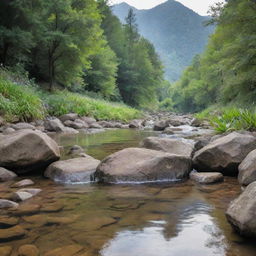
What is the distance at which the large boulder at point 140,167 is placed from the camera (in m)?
4.08

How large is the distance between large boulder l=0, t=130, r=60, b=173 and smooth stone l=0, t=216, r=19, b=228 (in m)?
1.75

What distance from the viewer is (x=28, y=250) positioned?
212cm

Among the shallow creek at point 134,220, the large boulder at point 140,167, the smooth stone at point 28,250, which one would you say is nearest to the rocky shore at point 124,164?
the large boulder at point 140,167

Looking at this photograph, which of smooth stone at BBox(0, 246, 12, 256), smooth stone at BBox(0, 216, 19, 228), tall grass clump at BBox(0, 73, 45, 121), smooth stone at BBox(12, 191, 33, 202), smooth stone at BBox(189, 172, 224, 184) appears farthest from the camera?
tall grass clump at BBox(0, 73, 45, 121)

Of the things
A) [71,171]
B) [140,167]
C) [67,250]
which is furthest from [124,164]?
[67,250]

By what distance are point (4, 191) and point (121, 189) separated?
1371 mm

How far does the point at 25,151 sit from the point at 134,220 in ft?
7.60

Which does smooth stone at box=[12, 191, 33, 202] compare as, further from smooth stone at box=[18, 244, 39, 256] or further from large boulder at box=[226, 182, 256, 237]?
large boulder at box=[226, 182, 256, 237]

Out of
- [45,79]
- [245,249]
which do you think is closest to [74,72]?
[45,79]

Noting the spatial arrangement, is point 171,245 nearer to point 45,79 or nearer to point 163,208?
point 163,208

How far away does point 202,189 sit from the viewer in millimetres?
3748

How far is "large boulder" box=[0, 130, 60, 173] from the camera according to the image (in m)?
4.34

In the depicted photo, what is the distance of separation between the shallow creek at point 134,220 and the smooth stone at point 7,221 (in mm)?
49

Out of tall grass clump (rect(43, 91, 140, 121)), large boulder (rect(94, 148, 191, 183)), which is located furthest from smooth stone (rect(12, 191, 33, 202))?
tall grass clump (rect(43, 91, 140, 121))
